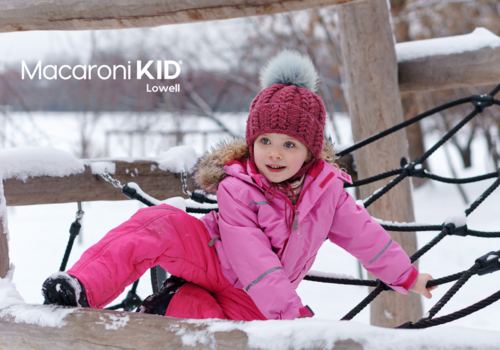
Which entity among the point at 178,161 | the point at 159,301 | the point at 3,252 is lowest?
the point at 159,301

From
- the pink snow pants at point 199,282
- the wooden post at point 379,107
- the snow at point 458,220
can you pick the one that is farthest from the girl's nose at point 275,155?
the wooden post at point 379,107

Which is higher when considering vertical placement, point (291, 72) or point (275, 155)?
point (291, 72)

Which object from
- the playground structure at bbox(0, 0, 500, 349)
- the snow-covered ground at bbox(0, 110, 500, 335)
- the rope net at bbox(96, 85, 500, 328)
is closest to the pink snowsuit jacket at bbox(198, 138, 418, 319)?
the rope net at bbox(96, 85, 500, 328)

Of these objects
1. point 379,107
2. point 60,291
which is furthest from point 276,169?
point 379,107

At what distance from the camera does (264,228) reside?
1114 millimetres

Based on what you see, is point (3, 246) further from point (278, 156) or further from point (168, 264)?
point (278, 156)

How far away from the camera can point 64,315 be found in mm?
701

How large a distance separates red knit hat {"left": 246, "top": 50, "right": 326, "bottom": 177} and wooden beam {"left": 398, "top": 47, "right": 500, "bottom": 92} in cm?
93

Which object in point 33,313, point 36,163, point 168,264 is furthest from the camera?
point 36,163

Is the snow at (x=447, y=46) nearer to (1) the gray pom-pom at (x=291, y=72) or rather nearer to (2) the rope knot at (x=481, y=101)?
(2) the rope knot at (x=481, y=101)

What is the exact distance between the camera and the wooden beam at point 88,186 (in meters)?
1.45

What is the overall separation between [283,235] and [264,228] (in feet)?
0.17

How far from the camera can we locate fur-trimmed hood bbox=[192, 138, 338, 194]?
3.84ft

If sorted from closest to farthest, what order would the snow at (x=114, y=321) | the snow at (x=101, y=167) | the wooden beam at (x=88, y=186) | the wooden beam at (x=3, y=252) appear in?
the snow at (x=114, y=321) < the wooden beam at (x=3, y=252) < the wooden beam at (x=88, y=186) < the snow at (x=101, y=167)
